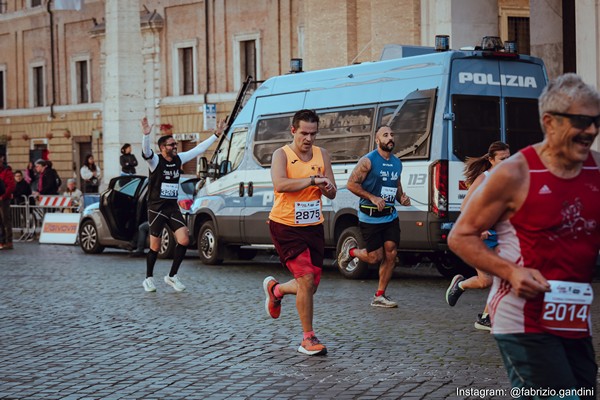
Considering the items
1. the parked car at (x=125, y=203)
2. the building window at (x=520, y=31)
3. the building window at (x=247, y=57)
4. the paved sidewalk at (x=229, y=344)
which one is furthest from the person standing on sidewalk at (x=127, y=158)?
the paved sidewalk at (x=229, y=344)

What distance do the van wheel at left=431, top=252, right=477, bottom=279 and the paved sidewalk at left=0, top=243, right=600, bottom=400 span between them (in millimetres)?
715

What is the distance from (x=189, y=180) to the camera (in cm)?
2234

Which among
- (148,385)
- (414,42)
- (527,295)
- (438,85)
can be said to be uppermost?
(414,42)

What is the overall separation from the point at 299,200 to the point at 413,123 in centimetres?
651

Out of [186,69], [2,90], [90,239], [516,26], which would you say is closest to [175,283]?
[90,239]

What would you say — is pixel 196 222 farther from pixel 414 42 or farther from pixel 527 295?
pixel 527 295

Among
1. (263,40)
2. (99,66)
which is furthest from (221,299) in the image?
(99,66)

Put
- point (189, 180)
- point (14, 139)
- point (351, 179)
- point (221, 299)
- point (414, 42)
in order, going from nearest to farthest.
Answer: point (351, 179) < point (221, 299) < point (189, 180) < point (414, 42) < point (14, 139)

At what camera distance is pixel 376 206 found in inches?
504

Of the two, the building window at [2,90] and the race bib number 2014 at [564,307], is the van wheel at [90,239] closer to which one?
the race bib number 2014 at [564,307]

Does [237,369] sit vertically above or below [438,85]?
below

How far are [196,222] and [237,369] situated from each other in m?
11.7

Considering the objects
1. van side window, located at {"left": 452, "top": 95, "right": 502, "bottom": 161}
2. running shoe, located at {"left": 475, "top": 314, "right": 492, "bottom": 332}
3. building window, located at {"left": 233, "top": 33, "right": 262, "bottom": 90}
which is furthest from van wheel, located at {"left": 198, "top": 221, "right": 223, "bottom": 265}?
building window, located at {"left": 233, "top": 33, "right": 262, "bottom": 90}

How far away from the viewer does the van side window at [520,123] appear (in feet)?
52.8
